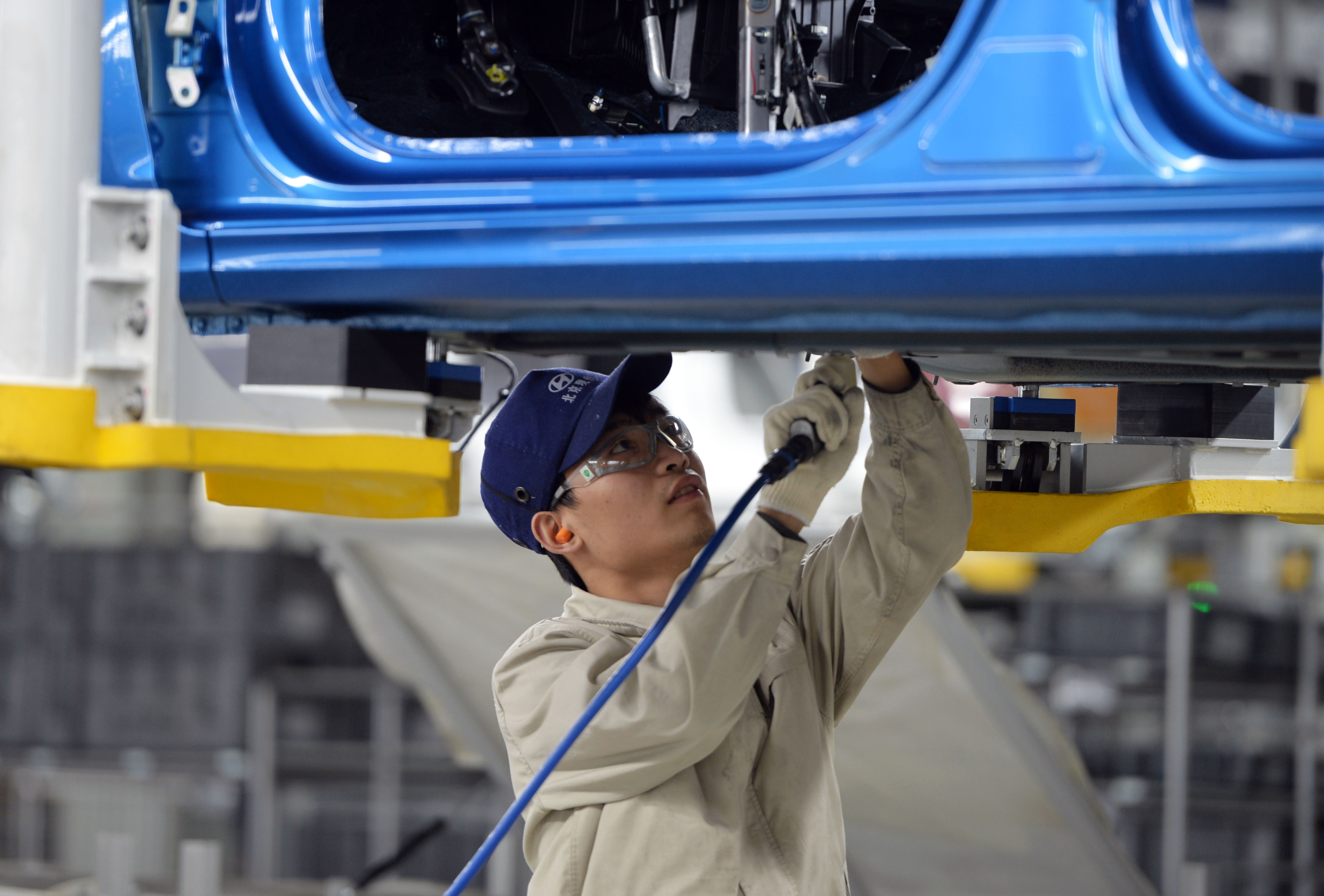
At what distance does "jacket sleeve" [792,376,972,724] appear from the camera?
1.65 meters

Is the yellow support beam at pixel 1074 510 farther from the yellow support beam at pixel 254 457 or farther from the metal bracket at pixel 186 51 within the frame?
the metal bracket at pixel 186 51

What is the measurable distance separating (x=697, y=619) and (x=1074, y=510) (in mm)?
688

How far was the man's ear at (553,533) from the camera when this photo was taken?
5.99 feet

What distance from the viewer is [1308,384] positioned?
44.3 inches

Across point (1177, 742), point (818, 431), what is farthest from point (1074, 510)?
point (1177, 742)

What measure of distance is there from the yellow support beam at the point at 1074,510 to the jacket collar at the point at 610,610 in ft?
1.55

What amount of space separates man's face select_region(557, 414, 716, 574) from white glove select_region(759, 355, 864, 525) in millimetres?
231

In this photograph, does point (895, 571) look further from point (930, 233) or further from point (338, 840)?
point (338, 840)

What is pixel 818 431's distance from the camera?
1.53 metres

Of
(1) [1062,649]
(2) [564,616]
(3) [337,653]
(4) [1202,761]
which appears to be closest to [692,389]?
(2) [564,616]

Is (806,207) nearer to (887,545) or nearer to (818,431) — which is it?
(818,431)

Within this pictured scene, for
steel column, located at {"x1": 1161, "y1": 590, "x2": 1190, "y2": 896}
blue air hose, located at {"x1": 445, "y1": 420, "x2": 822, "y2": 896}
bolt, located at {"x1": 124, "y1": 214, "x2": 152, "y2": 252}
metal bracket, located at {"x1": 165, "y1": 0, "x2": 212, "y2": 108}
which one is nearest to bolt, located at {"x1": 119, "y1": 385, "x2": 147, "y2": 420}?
bolt, located at {"x1": 124, "y1": 214, "x2": 152, "y2": 252}

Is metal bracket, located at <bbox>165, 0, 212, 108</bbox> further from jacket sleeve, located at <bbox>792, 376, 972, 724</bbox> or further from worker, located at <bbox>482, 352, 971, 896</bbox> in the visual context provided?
jacket sleeve, located at <bbox>792, 376, 972, 724</bbox>

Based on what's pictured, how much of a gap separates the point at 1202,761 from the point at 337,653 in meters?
5.53
